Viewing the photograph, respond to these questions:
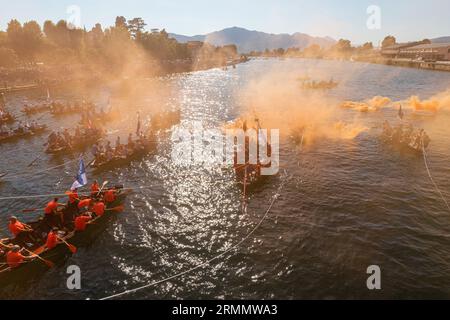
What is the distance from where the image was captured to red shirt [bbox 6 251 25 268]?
2155cm

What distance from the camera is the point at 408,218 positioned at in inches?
1150

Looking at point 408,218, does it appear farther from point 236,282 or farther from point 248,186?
point 236,282

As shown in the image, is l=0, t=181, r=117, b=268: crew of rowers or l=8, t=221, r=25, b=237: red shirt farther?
l=8, t=221, r=25, b=237: red shirt

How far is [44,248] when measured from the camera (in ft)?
76.7

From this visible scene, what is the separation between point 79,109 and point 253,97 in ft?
172

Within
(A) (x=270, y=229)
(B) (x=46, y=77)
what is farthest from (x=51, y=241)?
(B) (x=46, y=77)

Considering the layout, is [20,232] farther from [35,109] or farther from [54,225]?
[35,109]

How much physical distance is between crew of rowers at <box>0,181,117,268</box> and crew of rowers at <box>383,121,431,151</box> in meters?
42.1

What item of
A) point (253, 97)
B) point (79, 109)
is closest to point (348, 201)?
point (79, 109)

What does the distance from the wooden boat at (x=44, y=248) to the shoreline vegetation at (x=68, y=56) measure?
3915 inches

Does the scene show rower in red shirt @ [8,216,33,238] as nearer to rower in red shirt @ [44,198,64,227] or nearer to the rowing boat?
rower in red shirt @ [44,198,64,227]

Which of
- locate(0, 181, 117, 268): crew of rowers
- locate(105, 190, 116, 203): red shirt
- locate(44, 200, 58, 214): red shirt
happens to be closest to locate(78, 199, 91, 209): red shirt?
locate(0, 181, 117, 268): crew of rowers

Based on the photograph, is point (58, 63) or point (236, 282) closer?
point (236, 282)

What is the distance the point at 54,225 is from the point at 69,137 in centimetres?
2510
